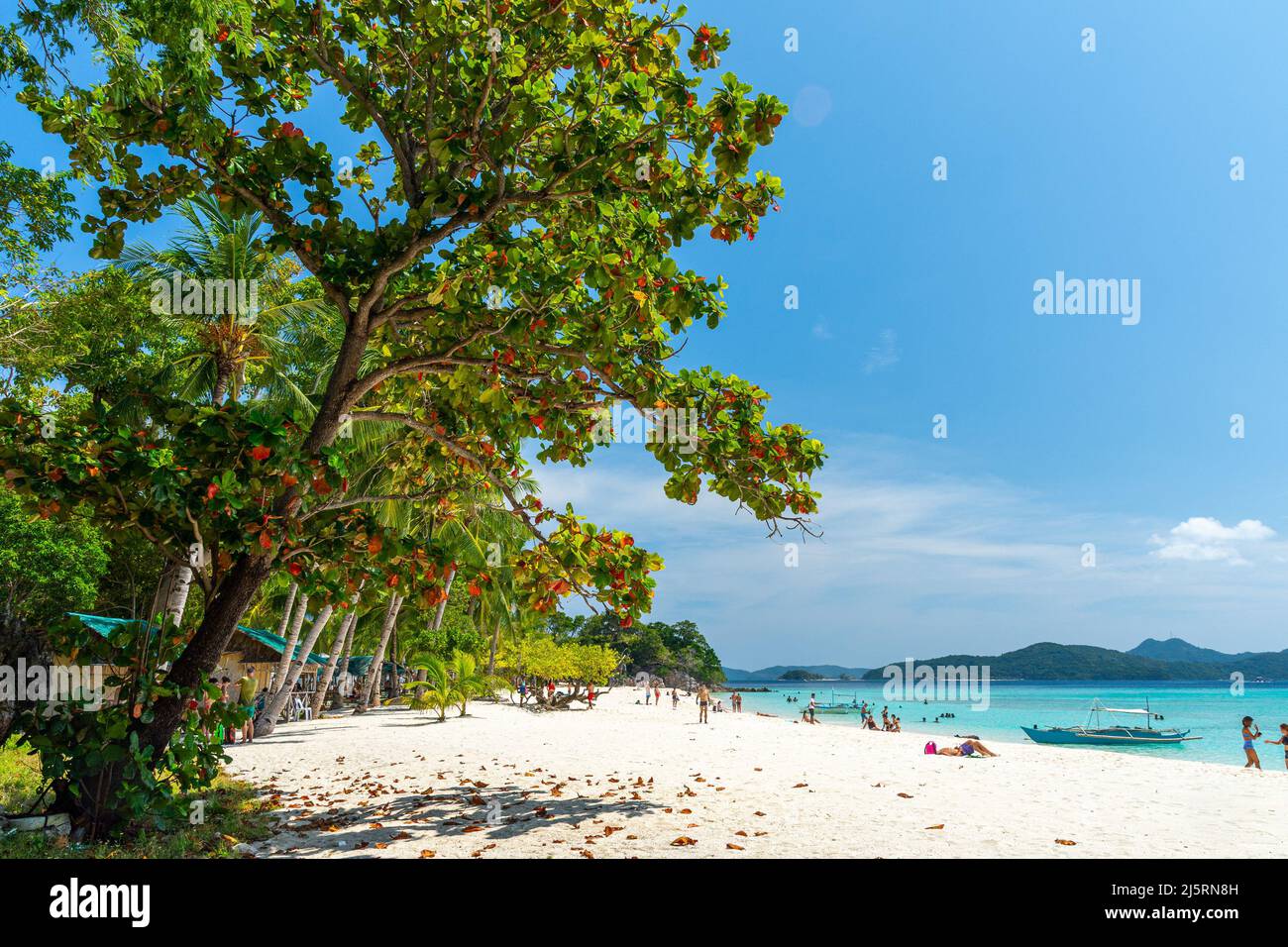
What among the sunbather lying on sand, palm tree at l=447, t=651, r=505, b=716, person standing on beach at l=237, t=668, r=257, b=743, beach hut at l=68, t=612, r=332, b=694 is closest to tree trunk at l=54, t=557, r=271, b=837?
person standing on beach at l=237, t=668, r=257, b=743

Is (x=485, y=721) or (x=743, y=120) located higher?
(x=743, y=120)

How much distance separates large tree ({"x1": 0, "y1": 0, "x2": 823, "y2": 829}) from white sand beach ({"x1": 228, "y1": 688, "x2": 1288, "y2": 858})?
7.30ft

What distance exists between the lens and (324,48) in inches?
287

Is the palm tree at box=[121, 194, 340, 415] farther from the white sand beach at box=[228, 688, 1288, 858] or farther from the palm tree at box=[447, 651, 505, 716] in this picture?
the palm tree at box=[447, 651, 505, 716]

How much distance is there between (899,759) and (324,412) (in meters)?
12.0

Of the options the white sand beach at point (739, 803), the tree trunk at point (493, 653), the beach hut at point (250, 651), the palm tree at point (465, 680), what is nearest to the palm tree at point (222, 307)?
the beach hut at point (250, 651)

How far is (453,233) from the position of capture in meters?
7.68

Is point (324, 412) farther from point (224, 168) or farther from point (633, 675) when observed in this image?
point (633, 675)

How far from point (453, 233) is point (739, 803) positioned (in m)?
7.07

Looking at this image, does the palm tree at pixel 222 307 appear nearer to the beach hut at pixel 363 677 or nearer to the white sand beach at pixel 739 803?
the white sand beach at pixel 739 803

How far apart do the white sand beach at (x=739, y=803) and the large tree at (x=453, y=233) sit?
7.30 feet

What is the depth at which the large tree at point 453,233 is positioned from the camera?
20.7 ft
